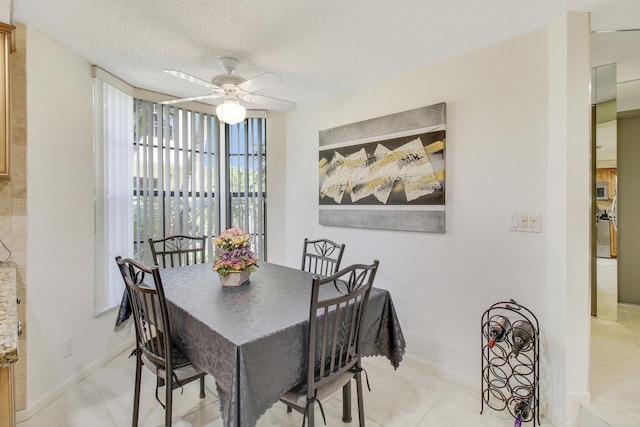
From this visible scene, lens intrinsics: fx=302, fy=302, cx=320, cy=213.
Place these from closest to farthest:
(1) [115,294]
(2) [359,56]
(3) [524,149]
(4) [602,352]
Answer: (3) [524,149] → (2) [359,56] → (4) [602,352] → (1) [115,294]

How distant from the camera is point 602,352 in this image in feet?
7.95

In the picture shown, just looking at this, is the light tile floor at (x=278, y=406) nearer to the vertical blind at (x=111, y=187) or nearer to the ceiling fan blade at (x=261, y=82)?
the vertical blind at (x=111, y=187)

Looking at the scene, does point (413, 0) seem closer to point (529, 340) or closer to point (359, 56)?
point (359, 56)

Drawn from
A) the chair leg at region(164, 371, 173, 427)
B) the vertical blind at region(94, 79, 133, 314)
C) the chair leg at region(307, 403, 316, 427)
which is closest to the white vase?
the chair leg at region(164, 371, 173, 427)

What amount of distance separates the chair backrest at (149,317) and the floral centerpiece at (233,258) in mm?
411

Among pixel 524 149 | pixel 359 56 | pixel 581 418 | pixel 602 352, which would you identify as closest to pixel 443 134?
pixel 524 149

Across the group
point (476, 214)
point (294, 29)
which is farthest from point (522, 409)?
point (294, 29)

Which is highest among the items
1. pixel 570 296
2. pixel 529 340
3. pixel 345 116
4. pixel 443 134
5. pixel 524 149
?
pixel 345 116

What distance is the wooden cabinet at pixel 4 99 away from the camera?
158 cm

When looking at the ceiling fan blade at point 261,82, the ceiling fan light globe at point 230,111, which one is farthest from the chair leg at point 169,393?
the ceiling fan blade at point 261,82

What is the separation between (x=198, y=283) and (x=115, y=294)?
4.11ft

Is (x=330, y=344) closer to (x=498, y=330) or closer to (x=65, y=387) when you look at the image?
(x=498, y=330)

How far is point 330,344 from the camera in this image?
150cm

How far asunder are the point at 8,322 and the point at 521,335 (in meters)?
2.38
